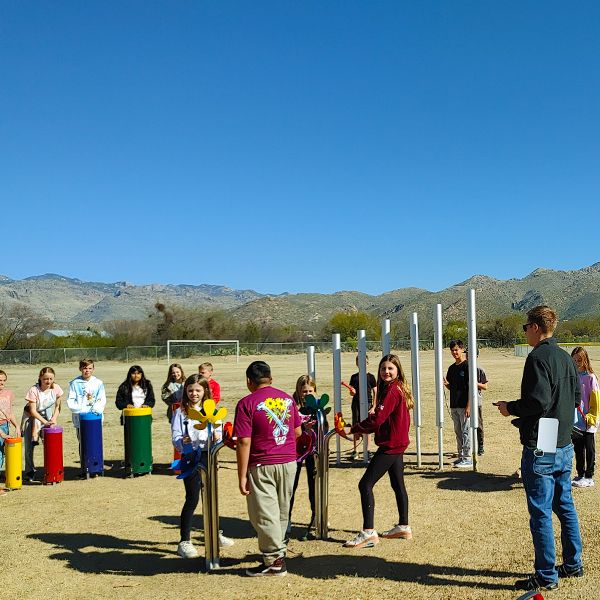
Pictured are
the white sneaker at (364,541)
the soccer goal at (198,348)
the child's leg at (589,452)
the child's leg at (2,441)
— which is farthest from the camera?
the soccer goal at (198,348)

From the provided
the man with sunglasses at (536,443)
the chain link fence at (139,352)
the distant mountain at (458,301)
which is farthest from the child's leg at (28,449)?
the distant mountain at (458,301)

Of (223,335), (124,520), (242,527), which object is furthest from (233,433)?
(223,335)

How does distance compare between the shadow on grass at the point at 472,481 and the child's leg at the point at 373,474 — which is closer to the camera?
the child's leg at the point at 373,474

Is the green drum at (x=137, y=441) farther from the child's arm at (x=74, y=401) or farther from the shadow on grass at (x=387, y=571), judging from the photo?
the shadow on grass at (x=387, y=571)

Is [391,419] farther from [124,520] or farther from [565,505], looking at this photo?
[124,520]

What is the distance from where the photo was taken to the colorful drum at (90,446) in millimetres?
10336

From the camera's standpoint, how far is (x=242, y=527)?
24.8 feet

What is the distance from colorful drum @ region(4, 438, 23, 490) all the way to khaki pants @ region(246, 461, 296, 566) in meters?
5.19

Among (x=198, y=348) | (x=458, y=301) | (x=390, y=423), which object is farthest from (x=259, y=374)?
(x=458, y=301)

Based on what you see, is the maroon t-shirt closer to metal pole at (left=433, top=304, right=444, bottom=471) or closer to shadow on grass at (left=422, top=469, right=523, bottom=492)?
shadow on grass at (left=422, top=469, right=523, bottom=492)

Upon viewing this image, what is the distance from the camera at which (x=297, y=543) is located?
691 cm

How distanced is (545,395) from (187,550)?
3441mm

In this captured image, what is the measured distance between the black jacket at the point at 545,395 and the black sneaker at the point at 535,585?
100 cm

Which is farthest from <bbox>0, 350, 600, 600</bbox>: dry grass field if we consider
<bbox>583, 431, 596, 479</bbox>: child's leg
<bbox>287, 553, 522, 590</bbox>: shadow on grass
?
<bbox>583, 431, 596, 479</bbox>: child's leg
